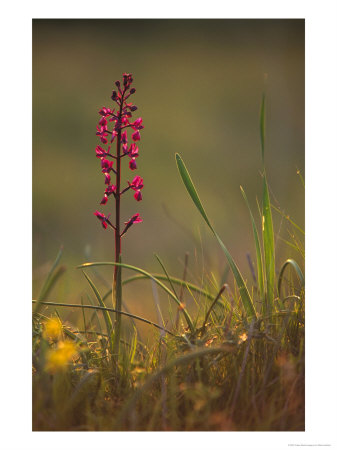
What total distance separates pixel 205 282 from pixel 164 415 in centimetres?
44

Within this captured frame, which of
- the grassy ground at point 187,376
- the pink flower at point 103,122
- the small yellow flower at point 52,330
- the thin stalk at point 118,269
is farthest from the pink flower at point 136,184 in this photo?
the small yellow flower at point 52,330

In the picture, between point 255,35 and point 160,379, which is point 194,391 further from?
point 255,35

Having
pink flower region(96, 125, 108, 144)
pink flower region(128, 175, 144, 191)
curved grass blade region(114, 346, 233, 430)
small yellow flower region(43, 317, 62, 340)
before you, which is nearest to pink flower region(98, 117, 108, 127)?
pink flower region(96, 125, 108, 144)

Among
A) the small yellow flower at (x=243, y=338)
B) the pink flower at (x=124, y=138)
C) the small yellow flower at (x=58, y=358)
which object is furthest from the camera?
the pink flower at (x=124, y=138)

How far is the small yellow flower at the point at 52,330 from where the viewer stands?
110 cm

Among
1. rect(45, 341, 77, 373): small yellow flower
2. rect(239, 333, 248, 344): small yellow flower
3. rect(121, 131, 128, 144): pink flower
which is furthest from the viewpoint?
rect(121, 131, 128, 144): pink flower

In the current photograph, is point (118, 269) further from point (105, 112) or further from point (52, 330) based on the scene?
point (105, 112)

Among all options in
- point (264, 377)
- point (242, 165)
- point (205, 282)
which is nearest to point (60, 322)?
point (205, 282)

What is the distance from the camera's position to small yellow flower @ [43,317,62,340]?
43.4 inches

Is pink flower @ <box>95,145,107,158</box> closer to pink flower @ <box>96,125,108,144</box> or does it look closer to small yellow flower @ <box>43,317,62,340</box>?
pink flower @ <box>96,125,108,144</box>

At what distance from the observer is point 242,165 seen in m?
2.84

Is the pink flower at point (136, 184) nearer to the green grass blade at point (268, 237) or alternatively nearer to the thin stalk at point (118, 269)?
the thin stalk at point (118, 269)

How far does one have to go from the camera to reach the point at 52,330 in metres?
1.13

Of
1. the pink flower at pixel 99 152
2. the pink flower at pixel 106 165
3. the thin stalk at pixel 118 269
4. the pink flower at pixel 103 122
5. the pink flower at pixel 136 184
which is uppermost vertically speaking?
the pink flower at pixel 103 122
